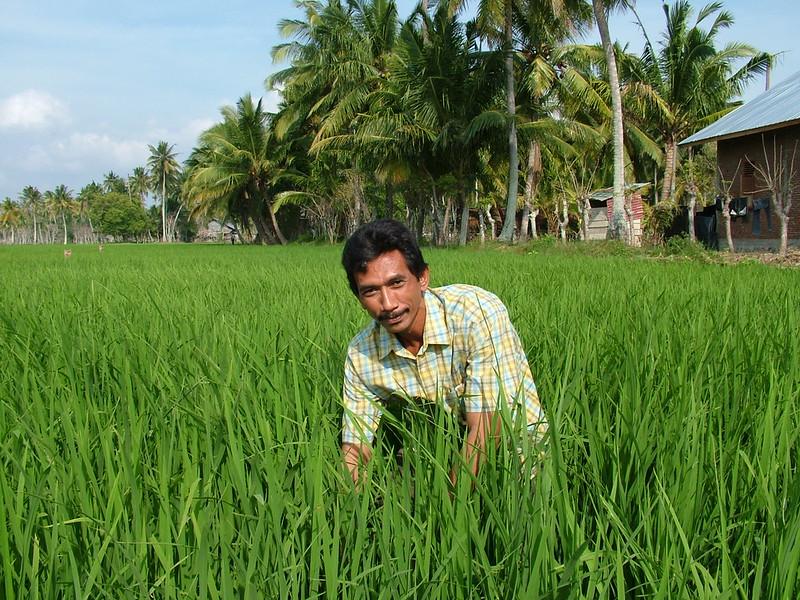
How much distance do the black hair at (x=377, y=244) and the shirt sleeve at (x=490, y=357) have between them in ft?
0.62

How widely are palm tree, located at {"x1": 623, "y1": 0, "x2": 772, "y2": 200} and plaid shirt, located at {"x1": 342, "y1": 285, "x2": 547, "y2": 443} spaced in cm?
1530

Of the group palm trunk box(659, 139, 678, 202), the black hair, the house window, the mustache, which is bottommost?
the mustache

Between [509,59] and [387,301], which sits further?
[509,59]

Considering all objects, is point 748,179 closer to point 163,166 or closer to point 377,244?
point 377,244

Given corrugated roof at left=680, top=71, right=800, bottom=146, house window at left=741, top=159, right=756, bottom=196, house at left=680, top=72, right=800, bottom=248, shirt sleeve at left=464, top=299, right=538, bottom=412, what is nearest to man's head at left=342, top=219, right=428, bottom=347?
shirt sleeve at left=464, top=299, right=538, bottom=412

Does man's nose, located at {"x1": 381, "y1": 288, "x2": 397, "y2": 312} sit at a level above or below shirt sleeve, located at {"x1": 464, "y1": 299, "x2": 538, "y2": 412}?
above

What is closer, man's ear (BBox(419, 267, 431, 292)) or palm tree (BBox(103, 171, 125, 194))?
man's ear (BBox(419, 267, 431, 292))

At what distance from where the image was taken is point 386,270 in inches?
53.5

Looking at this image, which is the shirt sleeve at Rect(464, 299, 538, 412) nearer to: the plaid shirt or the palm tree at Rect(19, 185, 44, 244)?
the plaid shirt

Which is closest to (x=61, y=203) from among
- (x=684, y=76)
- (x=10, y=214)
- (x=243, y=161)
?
(x=10, y=214)

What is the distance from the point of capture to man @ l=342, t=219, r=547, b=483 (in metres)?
1.36

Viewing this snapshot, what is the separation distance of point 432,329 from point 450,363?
10 centimetres

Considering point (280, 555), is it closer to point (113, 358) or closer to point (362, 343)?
point (362, 343)

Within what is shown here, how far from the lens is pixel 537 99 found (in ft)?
48.7
